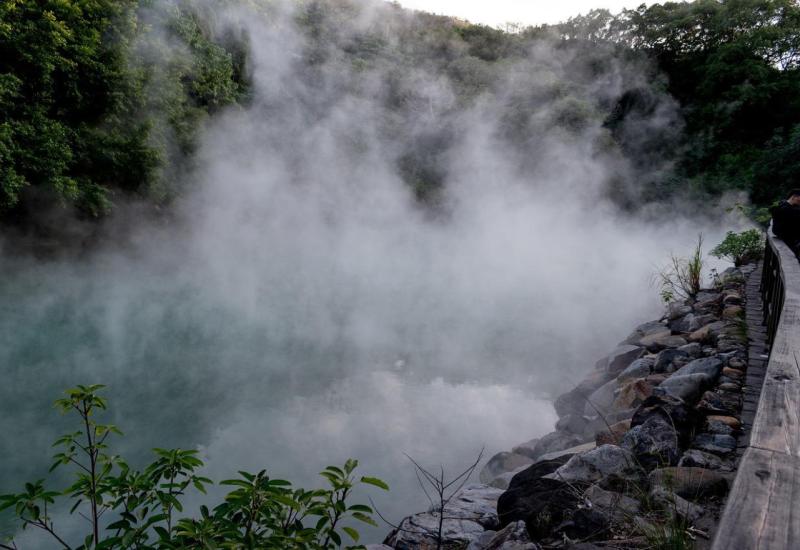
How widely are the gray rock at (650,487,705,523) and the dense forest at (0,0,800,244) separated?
1023cm

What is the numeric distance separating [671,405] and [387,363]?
14.7ft

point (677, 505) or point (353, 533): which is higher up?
point (353, 533)

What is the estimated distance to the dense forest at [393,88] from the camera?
9.30m

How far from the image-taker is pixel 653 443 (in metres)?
2.37

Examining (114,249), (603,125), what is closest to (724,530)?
(114,249)

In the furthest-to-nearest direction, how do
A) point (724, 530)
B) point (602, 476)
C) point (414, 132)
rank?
point (414, 132) < point (602, 476) < point (724, 530)

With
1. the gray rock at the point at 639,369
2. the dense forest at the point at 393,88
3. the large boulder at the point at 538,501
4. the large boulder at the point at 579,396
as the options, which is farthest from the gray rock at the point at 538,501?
the dense forest at the point at 393,88

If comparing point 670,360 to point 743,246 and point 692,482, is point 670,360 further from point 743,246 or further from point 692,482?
point 743,246

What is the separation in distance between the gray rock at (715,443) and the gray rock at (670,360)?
1.73 m

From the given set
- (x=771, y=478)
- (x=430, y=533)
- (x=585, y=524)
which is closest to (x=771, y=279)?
(x=585, y=524)

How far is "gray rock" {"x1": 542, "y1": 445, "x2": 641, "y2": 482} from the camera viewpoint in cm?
231

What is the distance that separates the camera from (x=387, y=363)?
267 inches

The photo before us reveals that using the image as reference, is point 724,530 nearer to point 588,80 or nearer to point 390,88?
point 390,88

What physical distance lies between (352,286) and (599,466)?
8052mm
